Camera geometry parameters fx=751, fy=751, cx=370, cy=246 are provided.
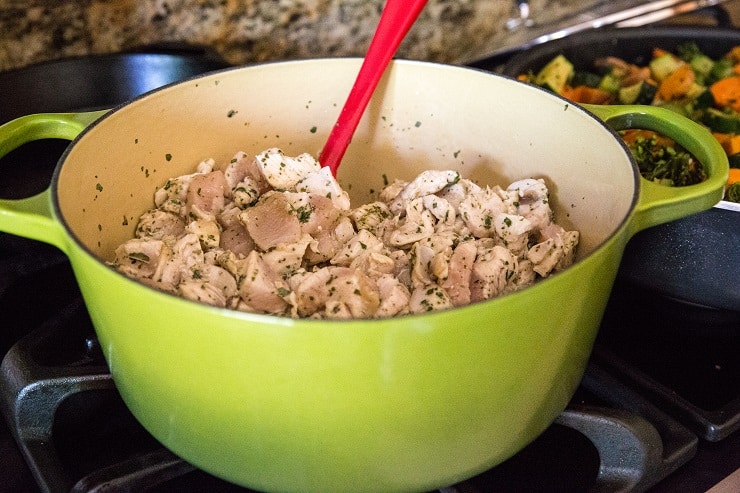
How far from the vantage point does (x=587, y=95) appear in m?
1.29

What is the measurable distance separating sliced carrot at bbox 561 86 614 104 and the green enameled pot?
0.45 metres

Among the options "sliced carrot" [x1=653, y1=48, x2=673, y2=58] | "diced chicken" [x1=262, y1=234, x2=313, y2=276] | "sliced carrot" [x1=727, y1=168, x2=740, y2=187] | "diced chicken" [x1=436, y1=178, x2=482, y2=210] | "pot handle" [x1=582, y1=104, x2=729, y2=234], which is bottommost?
"sliced carrot" [x1=727, y1=168, x2=740, y2=187]

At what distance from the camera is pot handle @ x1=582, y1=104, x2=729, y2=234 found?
2.10 feet

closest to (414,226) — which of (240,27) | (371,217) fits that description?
(371,217)

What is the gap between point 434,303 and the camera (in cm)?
66

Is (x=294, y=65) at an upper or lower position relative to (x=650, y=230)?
upper

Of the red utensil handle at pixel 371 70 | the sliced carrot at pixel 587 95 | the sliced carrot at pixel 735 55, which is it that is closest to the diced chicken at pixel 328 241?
the red utensil handle at pixel 371 70

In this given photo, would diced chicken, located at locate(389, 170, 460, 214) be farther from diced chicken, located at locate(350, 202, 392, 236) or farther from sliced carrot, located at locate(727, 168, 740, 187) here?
sliced carrot, located at locate(727, 168, 740, 187)

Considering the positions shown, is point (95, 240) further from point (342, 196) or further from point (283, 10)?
point (283, 10)

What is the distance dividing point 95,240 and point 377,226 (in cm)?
31

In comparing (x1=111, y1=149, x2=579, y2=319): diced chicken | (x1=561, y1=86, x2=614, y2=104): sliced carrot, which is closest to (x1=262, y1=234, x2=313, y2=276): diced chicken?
(x1=111, y1=149, x2=579, y2=319): diced chicken

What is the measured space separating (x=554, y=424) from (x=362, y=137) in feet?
1.46

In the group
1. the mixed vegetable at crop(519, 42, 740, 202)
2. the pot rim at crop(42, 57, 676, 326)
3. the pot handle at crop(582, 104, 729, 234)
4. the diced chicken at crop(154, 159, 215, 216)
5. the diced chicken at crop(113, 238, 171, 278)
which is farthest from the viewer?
the mixed vegetable at crop(519, 42, 740, 202)

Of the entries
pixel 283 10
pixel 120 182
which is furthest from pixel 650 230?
pixel 283 10
